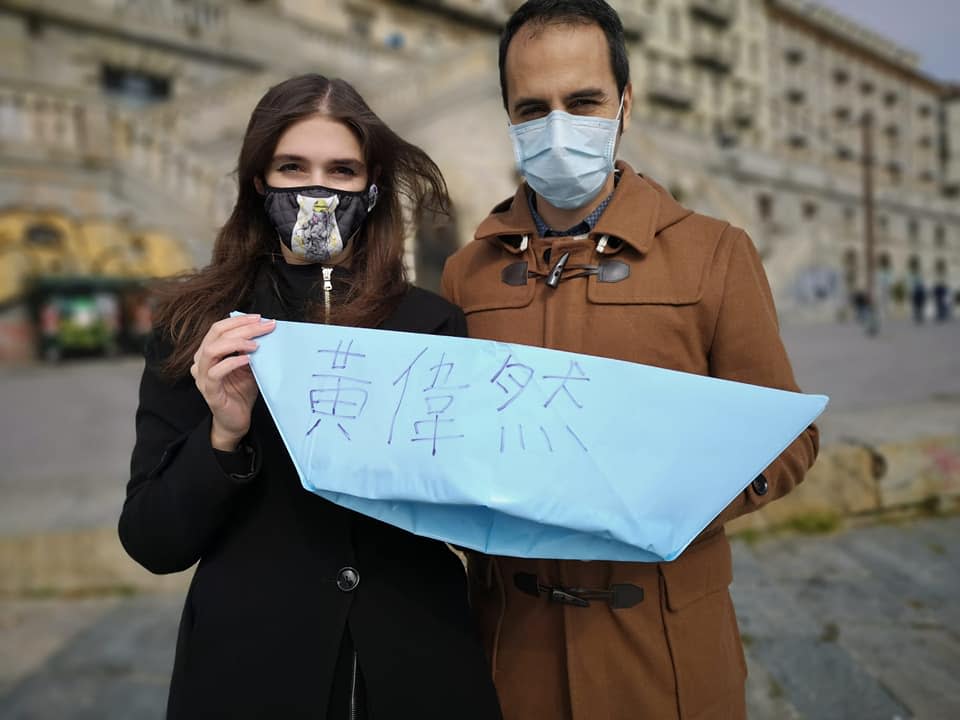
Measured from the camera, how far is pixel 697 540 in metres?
1.46

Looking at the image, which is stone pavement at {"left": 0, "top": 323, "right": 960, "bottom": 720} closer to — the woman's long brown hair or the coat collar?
the coat collar

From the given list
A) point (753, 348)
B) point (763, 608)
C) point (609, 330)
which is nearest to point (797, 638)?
point (763, 608)

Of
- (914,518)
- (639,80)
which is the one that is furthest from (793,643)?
(639,80)

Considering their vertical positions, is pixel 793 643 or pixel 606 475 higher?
pixel 606 475

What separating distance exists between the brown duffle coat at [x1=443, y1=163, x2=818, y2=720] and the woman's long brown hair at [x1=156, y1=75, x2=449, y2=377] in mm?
356

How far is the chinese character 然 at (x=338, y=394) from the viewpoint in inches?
50.0

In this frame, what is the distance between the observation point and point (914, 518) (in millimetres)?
4156

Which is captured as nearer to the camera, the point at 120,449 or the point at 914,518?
the point at 914,518

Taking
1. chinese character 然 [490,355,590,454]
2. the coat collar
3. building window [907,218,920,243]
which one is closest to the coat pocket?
chinese character 然 [490,355,590,454]

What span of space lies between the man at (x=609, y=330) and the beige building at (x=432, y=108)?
2.74 ft

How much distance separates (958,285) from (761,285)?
180 ft

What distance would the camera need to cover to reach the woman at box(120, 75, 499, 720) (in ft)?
4.23

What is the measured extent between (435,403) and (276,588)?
0.52 m

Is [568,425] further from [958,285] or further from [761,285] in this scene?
[958,285]
